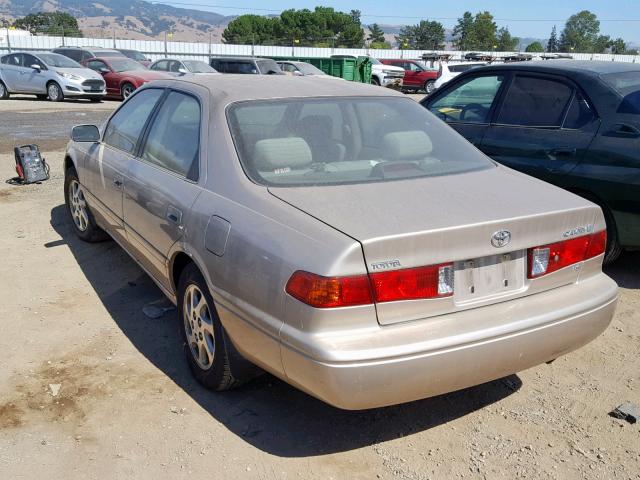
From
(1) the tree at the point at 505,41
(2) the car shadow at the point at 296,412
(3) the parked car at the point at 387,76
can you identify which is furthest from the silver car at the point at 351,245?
(1) the tree at the point at 505,41

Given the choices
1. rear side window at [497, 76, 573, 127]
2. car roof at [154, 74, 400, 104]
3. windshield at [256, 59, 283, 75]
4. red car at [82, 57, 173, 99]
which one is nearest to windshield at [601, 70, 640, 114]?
rear side window at [497, 76, 573, 127]

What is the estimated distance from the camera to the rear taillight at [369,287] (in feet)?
8.00

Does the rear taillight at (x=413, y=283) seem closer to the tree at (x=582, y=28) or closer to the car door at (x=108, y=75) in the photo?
the car door at (x=108, y=75)

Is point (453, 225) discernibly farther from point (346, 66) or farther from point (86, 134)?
point (346, 66)

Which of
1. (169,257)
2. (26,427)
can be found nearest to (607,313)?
(169,257)

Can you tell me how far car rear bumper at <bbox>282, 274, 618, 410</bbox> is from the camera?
2.45m

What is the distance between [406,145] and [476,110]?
A: 255 cm

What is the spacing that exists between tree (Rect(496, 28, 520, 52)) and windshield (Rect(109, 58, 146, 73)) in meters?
83.1

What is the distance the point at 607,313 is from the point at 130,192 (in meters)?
2.90

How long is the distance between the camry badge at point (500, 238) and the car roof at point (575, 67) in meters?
3.08

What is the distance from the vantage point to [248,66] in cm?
2267

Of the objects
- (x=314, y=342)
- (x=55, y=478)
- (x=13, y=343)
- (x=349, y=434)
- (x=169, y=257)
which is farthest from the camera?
(x=13, y=343)

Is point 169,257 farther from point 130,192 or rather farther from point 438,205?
point 438,205

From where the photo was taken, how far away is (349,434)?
9.97ft
